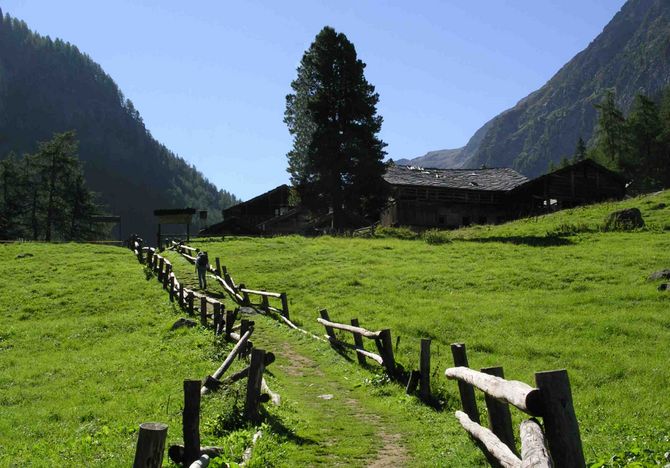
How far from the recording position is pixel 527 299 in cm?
2498

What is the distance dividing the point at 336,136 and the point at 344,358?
38611mm

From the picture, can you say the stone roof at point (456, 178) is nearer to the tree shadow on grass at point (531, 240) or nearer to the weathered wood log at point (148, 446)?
the tree shadow on grass at point (531, 240)

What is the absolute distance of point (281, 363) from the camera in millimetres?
17109

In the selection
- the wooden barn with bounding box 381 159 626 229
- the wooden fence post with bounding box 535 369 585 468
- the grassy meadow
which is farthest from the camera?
the wooden barn with bounding box 381 159 626 229

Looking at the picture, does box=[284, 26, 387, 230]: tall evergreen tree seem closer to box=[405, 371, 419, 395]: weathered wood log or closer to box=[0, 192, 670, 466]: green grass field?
box=[0, 192, 670, 466]: green grass field

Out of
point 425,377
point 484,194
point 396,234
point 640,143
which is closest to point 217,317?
point 425,377

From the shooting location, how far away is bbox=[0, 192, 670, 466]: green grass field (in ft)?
33.7

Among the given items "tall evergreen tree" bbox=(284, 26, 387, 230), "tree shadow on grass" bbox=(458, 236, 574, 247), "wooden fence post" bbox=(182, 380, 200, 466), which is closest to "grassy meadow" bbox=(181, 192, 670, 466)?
"tree shadow on grass" bbox=(458, 236, 574, 247)

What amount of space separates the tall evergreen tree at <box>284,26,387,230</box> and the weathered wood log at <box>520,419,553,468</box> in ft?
158

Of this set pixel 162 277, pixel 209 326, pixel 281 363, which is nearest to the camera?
pixel 281 363

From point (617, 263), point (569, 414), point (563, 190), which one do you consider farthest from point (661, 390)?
point (563, 190)

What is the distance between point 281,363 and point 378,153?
130 ft

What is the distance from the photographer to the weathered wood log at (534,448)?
500cm

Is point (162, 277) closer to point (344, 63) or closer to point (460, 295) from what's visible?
point (460, 295)
